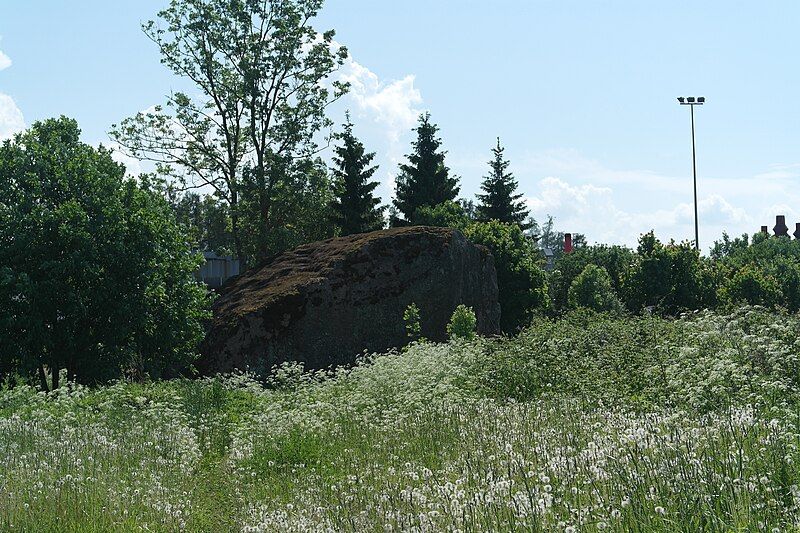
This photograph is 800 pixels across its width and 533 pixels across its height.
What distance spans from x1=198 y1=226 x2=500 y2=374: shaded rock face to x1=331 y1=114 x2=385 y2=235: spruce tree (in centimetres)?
1637

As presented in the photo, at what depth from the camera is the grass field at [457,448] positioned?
4.88 metres

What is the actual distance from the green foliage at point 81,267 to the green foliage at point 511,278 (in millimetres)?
11948

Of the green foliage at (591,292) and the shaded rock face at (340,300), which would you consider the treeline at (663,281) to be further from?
the shaded rock face at (340,300)

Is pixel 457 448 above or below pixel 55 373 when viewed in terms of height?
below

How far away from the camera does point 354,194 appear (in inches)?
1475

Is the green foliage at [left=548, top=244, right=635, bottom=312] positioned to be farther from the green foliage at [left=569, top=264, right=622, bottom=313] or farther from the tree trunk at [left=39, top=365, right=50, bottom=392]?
the tree trunk at [left=39, top=365, right=50, bottom=392]

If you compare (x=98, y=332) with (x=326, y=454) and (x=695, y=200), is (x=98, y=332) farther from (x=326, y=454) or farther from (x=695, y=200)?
(x=695, y=200)

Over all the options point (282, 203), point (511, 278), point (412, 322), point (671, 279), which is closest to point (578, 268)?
point (671, 279)

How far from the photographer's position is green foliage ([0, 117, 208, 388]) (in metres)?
14.2

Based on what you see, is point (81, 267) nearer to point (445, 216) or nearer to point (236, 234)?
point (236, 234)

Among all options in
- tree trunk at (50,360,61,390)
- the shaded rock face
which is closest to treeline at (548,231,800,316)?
the shaded rock face

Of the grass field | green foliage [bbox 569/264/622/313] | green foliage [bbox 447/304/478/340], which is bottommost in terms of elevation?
the grass field

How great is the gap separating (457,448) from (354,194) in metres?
30.3

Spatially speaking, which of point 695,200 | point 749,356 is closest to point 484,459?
point 749,356
